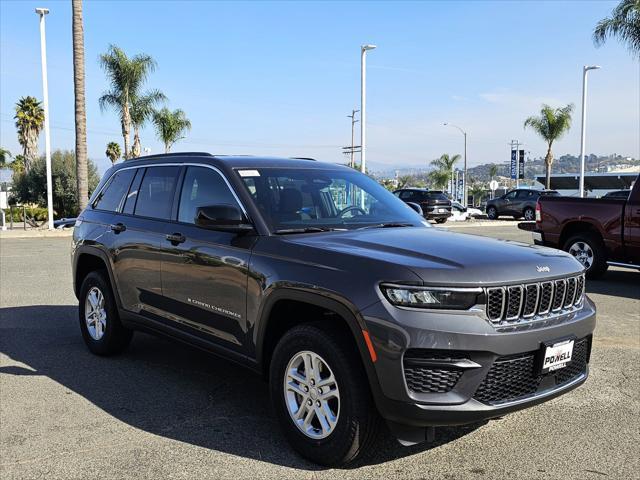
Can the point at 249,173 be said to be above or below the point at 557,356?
above

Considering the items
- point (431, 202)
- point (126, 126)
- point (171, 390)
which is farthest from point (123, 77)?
point (171, 390)

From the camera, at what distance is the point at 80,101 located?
76.2 feet

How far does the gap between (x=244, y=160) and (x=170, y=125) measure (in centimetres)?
4422

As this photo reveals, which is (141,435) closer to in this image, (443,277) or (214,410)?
(214,410)

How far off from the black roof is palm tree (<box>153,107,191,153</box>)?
141ft

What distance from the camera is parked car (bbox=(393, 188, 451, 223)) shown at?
28.7m

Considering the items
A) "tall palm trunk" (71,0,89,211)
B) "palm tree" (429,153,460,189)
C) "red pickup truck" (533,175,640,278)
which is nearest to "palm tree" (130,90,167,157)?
"tall palm trunk" (71,0,89,211)

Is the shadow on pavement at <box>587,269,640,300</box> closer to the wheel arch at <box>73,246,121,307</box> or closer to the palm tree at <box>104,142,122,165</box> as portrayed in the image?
the wheel arch at <box>73,246,121,307</box>

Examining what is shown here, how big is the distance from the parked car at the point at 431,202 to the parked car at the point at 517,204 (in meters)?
6.62

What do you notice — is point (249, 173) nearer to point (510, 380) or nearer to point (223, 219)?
point (223, 219)

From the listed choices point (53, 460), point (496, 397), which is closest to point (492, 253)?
point (496, 397)

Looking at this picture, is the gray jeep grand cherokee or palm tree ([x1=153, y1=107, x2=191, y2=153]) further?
palm tree ([x1=153, y1=107, x2=191, y2=153])

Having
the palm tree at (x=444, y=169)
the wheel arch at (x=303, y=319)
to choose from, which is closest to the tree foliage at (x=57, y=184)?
the wheel arch at (x=303, y=319)

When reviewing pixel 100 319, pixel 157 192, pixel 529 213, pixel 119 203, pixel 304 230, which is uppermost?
pixel 157 192
